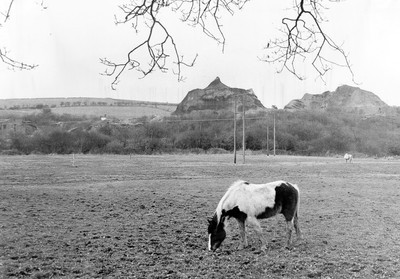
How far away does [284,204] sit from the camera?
38.2 feet

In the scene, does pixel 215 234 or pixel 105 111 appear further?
pixel 105 111

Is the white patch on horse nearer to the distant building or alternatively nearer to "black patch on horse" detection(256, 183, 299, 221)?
"black patch on horse" detection(256, 183, 299, 221)

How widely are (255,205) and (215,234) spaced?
3.95 ft

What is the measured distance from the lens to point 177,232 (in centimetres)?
Answer: 1368

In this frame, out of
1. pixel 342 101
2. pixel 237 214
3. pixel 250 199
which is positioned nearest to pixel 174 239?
pixel 237 214

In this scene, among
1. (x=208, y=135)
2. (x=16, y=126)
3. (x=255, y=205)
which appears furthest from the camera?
(x=208, y=135)

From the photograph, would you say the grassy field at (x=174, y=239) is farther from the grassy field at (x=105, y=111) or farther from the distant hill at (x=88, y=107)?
the grassy field at (x=105, y=111)

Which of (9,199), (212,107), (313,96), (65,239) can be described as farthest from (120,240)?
(313,96)

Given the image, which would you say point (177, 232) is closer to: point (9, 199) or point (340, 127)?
point (9, 199)

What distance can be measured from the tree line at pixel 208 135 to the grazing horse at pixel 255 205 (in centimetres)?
7527

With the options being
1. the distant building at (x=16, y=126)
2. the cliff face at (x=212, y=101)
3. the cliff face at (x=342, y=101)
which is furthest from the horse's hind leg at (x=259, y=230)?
the cliff face at (x=342, y=101)

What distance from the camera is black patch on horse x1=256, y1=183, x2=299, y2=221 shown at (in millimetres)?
11547

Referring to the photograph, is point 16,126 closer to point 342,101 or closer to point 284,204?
point 342,101

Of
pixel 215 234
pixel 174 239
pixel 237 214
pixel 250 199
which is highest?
pixel 250 199
